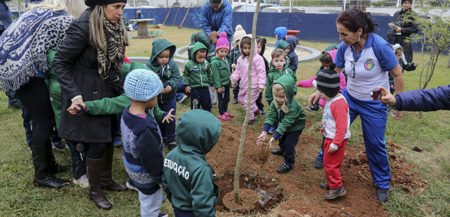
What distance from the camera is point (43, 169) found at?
328cm

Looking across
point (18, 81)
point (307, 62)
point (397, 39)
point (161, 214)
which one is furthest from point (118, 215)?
point (307, 62)

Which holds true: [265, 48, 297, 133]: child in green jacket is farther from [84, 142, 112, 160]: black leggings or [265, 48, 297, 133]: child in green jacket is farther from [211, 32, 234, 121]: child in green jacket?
[84, 142, 112, 160]: black leggings

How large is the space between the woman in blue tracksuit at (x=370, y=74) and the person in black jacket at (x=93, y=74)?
221 centimetres

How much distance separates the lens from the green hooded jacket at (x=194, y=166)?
6.37ft

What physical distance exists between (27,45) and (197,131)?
1980mm

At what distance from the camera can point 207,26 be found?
23.1ft

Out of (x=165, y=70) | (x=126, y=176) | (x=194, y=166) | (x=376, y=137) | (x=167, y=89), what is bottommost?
(x=126, y=176)

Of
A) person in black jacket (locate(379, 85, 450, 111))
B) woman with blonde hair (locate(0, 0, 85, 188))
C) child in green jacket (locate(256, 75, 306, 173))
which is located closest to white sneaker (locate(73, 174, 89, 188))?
woman with blonde hair (locate(0, 0, 85, 188))

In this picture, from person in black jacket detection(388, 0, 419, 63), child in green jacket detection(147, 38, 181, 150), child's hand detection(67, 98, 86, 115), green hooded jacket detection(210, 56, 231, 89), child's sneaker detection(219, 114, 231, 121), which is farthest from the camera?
person in black jacket detection(388, 0, 419, 63)

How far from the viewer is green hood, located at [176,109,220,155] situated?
6.44ft

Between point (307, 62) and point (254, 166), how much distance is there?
7633 millimetres

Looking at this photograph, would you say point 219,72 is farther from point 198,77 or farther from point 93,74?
point 93,74

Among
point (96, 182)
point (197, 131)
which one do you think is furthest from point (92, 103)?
point (197, 131)

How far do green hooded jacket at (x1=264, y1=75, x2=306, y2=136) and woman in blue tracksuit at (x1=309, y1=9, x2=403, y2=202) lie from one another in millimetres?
620
